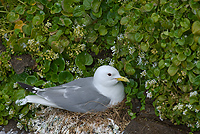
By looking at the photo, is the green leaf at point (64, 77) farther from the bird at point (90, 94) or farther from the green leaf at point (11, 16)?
the green leaf at point (11, 16)

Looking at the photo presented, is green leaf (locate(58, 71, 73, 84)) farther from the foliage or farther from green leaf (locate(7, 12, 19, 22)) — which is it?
green leaf (locate(7, 12, 19, 22))

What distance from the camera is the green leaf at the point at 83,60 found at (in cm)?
259

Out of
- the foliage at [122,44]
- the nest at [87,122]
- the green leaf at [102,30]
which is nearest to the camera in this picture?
the foliage at [122,44]

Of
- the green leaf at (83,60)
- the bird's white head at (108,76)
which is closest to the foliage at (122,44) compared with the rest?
the green leaf at (83,60)

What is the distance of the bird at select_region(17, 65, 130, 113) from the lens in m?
2.26

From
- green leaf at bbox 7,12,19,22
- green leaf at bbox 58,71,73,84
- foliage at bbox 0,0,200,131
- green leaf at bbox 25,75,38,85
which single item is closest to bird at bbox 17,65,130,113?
foliage at bbox 0,0,200,131

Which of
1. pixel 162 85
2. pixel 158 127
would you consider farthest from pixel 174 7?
pixel 158 127

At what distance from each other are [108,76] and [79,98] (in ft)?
1.09

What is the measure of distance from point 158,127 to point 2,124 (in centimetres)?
Result: 171

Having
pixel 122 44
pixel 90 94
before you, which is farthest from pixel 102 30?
pixel 90 94

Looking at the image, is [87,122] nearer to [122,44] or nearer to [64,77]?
[64,77]

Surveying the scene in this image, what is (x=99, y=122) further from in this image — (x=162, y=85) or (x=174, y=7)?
(x=174, y=7)

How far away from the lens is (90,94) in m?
2.29

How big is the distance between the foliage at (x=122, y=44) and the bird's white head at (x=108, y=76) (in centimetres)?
11
